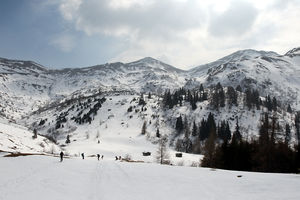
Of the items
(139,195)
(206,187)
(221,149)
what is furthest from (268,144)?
(139,195)

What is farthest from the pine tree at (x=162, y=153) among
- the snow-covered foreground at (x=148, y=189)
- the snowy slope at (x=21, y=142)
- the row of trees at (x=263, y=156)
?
the snow-covered foreground at (x=148, y=189)

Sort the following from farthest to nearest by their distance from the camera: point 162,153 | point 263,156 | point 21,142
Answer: point 21,142
point 162,153
point 263,156

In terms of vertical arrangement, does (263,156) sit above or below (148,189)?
above

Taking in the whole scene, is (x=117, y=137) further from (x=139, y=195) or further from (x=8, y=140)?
(x=139, y=195)

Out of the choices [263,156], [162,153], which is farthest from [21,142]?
[263,156]

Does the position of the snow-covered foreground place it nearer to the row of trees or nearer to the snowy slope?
the row of trees

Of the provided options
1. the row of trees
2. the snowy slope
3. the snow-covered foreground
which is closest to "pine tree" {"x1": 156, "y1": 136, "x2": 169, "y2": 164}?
the row of trees

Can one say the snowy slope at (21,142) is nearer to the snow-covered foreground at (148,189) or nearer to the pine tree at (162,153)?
the pine tree at (162,153)

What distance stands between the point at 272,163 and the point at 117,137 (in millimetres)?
158733

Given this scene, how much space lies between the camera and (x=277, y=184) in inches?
800

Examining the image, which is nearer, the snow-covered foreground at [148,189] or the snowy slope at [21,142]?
the snow-covered foreground at [148,189]

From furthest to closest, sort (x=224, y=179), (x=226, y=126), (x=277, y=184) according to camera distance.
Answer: (x=226, y=126), (x=224, y=179), (x=277, y=184)

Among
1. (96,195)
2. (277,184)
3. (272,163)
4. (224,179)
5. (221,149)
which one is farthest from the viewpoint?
(221,149)

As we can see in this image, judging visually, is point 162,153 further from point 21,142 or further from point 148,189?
point 21,142
